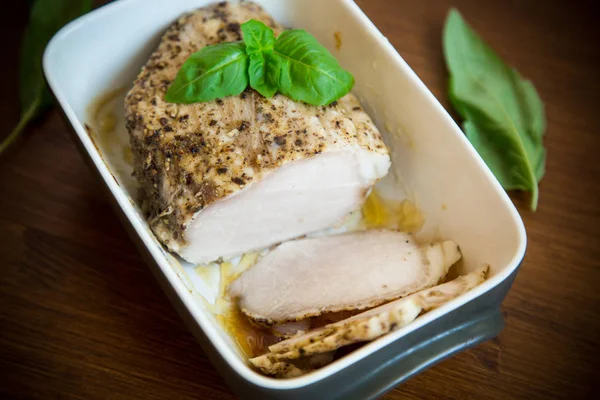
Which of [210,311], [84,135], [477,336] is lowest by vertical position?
[210,311]

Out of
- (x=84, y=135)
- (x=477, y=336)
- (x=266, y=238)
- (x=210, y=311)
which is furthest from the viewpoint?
(x=266, y=238)

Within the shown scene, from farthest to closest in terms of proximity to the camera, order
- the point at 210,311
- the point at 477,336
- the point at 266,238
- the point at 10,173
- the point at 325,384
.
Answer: the point at 10,173
the point at 266,238
the point at 210,311
the point at 477,336
the point at 325,384

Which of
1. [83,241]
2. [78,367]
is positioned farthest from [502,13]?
[78,367]

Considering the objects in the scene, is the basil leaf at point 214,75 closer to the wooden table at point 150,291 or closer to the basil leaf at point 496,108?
the wooden table at point 150,291

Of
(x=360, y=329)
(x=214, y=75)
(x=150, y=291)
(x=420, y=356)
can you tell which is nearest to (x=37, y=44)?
(x=214, y=75)

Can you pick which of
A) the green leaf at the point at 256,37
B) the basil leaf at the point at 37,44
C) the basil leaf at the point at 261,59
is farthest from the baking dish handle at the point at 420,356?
the basil leaf at the point at 37,44

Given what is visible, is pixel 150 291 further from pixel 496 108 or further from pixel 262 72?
pixel 496 108

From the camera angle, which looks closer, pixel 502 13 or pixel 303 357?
pixel 303 357

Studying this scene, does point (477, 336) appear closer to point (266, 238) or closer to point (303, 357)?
point (303, 357)
